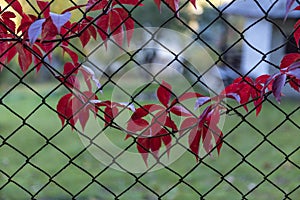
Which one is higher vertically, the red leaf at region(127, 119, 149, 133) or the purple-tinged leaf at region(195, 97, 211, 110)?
the purple-tinged leaf at region(195, 97, 211, 110)

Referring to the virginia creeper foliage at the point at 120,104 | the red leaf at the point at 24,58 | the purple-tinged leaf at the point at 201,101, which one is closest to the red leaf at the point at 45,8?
the virginia creeper foliage at the point at 120,104

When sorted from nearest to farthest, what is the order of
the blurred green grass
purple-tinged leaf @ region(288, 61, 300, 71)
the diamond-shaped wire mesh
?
purple-tinged leaf @ region(288, 61, 300, 71), the diamond-shaped wire mesh, the blurred green grass

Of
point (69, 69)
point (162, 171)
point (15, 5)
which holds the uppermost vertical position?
point (15, 5)

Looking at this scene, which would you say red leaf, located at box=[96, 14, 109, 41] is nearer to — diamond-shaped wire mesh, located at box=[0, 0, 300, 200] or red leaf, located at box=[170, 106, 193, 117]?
diamond-shaped wire mesh, located at box=[0, 0, 300, 200]

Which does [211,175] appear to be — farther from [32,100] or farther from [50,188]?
[32,100]

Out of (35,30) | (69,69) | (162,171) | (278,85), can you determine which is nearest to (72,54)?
(69,69)

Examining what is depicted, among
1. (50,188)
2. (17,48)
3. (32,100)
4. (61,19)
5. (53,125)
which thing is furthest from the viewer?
(32,100)

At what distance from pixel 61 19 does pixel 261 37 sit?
26.7 ft

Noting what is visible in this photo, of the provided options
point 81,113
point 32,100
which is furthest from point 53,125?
point 81,113

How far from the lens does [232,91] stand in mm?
1047

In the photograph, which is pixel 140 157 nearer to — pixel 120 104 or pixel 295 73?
pixel 120 104

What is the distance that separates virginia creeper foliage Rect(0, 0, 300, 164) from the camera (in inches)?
38.9

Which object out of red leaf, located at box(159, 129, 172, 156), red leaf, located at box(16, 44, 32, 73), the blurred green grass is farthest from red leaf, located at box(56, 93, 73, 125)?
the blurred green grass

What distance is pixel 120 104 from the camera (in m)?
1.05
